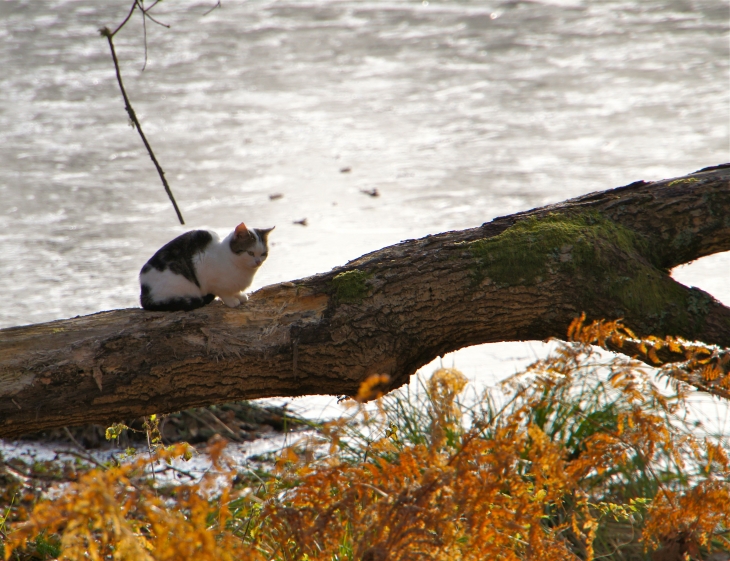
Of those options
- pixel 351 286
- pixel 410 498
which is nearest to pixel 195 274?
pixel 351 286

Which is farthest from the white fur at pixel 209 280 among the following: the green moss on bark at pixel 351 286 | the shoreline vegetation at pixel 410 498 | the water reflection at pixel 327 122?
the water reflection at pixel 327 122

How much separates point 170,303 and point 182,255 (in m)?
0.20

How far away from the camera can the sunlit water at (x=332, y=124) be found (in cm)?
564

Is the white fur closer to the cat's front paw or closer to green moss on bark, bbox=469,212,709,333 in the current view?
the cat's front paw

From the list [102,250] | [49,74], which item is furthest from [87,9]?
[102,250]

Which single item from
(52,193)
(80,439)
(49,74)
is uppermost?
(49,74)

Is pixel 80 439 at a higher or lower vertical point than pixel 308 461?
lower

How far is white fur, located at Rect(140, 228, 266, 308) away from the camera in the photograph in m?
2.62

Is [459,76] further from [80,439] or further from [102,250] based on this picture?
[80,439]

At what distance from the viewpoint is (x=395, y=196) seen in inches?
245

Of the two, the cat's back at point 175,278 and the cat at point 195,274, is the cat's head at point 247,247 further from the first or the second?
the cat's back at point 175,278

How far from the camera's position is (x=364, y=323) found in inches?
93.5

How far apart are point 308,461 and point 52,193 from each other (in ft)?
18.2

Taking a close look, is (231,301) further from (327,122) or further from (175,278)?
(327,122)
